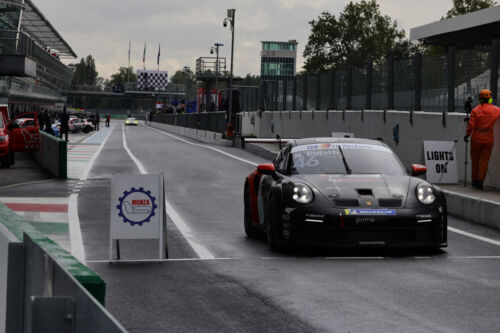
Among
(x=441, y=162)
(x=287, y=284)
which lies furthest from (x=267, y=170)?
(x=441, y=162)

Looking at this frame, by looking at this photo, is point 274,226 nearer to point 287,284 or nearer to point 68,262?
point 287,284

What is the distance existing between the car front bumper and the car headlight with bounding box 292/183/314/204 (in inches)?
4.5

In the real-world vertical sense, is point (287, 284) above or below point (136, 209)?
below

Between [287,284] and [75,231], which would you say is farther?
[75,231]

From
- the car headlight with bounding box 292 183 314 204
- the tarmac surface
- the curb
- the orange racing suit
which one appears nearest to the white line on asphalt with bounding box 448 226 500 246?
the tarmac surface

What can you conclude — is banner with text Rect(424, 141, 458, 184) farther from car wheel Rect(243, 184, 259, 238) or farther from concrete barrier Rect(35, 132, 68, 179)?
concrete barrier Rect(35, 132, 68, 179)

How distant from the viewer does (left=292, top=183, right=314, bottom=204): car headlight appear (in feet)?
33.6

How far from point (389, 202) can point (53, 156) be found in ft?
53.9

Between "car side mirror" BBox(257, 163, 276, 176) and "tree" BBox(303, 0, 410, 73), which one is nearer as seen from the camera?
"car side mirror" BBox(257, 163, 276, 176)

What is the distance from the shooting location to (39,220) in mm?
13734

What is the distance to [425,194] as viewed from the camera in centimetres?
1052

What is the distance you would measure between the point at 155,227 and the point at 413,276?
2.84 meters

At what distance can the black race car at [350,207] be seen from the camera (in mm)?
10062

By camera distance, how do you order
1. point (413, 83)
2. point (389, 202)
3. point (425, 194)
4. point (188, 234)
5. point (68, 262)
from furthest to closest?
point (413, 83), point (188, 234), point (425, 194), point (389, 202), point (68, 262)
